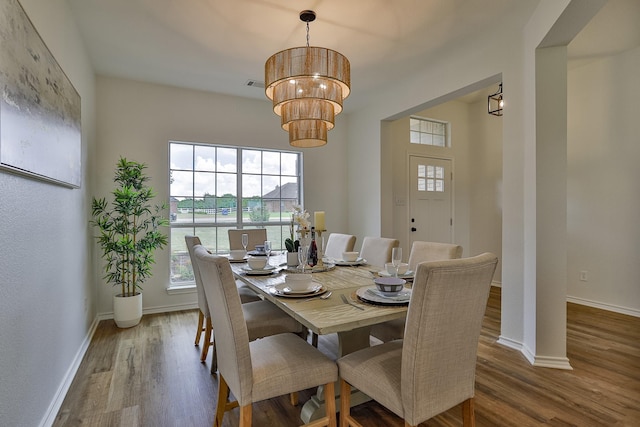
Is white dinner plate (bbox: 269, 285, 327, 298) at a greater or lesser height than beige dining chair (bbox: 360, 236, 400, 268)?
lesser

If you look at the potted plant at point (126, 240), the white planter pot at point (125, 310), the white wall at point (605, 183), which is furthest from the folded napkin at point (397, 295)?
the white wall at point (605, 183)

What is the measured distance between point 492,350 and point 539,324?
432 mm

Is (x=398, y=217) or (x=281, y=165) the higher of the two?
(x=281, y=165)

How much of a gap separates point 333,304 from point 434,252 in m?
1.06

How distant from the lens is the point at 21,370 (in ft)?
4.79

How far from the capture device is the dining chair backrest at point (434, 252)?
2.14 metres

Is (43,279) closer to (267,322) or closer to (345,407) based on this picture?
(267,322)

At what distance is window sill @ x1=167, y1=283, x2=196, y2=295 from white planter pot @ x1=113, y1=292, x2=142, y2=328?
551 millimetres

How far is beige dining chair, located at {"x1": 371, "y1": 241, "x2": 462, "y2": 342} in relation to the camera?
82.4 inches

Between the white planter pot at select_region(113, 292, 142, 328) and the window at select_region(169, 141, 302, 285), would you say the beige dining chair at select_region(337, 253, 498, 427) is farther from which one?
the window at select_region(169, 141, 302, 285)

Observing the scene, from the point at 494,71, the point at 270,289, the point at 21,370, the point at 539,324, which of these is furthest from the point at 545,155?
the point at 21,370

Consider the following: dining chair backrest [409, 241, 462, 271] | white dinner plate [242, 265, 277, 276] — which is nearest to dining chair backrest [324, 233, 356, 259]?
dining chair backrest [409, 241, 462, 271]

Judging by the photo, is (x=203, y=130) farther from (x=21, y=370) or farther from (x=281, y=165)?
(x=21, y=370)

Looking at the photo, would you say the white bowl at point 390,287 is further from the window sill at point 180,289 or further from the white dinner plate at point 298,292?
the window sill at point 180,289
